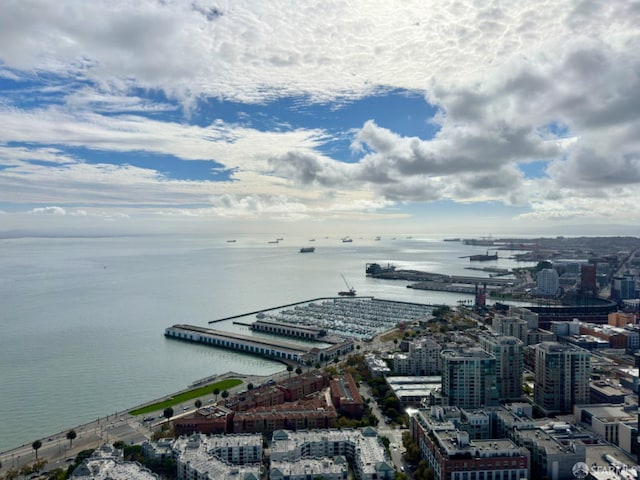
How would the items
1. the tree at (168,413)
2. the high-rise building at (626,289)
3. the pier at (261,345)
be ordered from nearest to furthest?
the tree at (168,413) → the pier at (261,345) → the high-rise building at (626,289)

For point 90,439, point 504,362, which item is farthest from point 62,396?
point 504,362

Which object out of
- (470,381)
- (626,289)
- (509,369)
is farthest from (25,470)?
(626,289)

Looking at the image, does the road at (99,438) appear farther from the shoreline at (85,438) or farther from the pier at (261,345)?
the pier at (261,345)

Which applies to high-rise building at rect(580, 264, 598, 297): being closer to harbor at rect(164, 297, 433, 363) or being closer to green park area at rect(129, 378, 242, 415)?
harbor at rect(164, 297, 433, 363)

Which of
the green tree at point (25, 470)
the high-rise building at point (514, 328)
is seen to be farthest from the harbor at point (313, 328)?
the green tree at point (25, 470)

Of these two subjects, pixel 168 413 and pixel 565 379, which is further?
pixel 565 379

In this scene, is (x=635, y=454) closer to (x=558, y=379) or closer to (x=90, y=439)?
(x=558, y=379)

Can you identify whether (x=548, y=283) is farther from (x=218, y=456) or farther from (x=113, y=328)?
(x=218, y=456)
